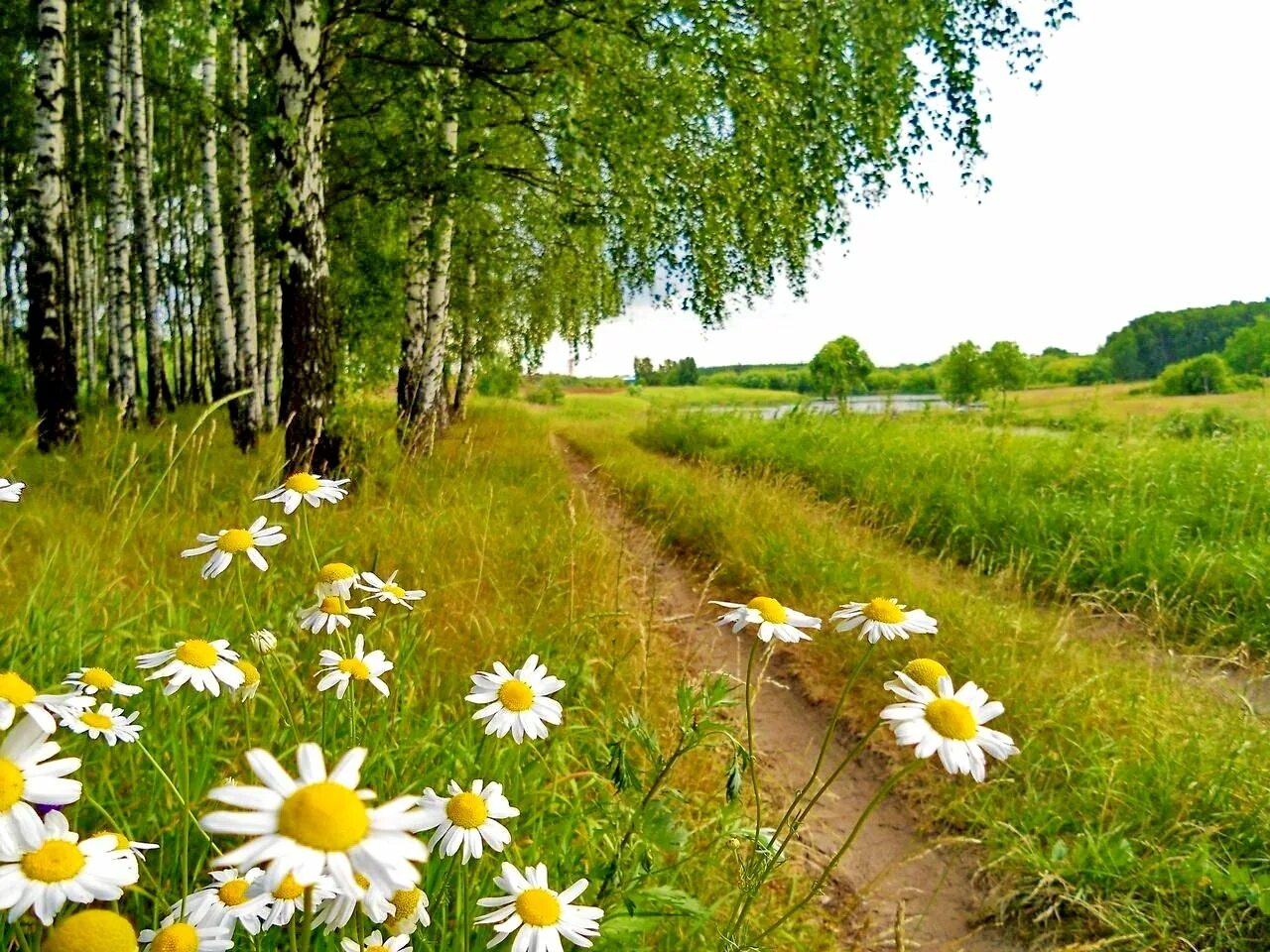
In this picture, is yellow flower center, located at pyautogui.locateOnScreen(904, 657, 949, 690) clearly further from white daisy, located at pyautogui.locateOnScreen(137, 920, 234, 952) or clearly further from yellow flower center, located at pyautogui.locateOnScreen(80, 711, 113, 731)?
yellow flower center, located at pyautogui.locateOnScreen(80, 711, 113, 731)

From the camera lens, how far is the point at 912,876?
9.00 feet

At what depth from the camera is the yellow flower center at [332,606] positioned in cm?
143

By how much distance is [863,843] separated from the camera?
296 cm

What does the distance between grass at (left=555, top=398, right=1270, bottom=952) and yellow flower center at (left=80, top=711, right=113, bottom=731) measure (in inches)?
71.3

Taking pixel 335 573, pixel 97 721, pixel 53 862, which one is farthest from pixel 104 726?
pixel 335 573

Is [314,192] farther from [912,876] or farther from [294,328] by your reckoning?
[912,876]

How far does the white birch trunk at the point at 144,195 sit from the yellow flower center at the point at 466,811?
1069cm

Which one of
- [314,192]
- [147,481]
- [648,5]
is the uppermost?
[648,5]

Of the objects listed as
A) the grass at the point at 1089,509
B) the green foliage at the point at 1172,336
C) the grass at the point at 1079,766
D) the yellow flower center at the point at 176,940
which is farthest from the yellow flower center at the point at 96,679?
the green foliage at the point at 1172,336

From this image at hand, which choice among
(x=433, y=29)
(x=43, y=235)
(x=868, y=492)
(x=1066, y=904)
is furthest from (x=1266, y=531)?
(x=43, y=235)

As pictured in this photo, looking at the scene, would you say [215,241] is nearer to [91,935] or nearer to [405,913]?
[405,913]

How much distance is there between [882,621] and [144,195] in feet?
38.5

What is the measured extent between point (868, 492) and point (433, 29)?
5.55 metres

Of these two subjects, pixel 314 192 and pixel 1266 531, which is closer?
pixel 314 192
